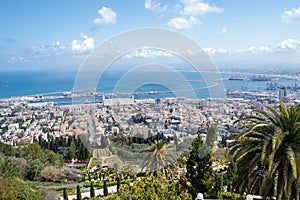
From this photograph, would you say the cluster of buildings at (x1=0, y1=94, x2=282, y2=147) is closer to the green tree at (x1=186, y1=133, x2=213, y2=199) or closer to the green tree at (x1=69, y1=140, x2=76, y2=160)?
the green tree at (x1=186, y1=133, x2=213, y2=199)

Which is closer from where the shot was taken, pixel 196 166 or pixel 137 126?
pixel 196 166

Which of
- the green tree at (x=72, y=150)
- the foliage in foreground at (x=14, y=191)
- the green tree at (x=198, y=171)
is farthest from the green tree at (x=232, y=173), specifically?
the green tree at (x=72, y=150)

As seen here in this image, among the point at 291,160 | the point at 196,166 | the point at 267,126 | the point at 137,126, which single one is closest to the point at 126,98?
the point at 137,126

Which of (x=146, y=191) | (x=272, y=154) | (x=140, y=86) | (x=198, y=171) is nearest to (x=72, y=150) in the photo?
(x=140, y=86)

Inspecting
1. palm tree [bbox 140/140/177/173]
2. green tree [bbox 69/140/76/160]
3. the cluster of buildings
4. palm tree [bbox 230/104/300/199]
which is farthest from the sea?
green tree [bbox 69/140/76/160]

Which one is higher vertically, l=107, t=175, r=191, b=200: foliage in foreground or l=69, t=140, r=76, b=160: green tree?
l=107, t=175, r=191, b=200: foliage in foreground

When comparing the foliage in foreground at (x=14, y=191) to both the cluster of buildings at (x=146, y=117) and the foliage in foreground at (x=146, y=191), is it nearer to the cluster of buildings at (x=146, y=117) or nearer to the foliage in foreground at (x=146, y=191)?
the cluster of buildings at (x=146, y=117)

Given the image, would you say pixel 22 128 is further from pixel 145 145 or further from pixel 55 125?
pixel 145 145
